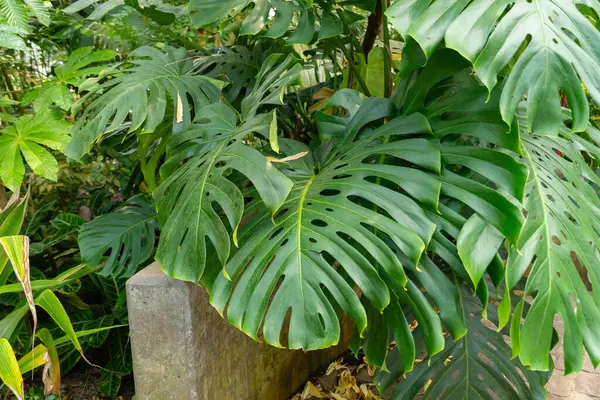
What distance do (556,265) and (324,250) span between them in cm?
47

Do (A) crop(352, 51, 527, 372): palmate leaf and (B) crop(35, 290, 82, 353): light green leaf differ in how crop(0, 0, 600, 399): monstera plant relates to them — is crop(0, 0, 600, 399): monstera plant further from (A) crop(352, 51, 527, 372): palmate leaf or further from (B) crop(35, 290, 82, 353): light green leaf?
(B) crop(35, 290, 82, 353): light green leaf

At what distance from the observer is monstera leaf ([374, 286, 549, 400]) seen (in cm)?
135

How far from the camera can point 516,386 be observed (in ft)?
4.44

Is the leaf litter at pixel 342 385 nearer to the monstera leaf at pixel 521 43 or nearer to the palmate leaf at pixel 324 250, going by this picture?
the palmate leaf at pixel 324 250

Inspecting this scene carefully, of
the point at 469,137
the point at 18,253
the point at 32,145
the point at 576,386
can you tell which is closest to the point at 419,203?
the point at 469,137

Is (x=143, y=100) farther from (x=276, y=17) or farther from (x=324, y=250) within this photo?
(x=324, y=250)

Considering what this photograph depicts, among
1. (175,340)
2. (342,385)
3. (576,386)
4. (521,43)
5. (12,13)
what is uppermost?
(521,43)

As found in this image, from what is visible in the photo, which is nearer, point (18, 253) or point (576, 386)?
point (18, 253)

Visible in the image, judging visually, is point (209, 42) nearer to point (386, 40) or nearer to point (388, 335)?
point (386, 40)

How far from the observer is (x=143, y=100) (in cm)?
143

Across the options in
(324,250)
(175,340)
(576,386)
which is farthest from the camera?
(576,386)

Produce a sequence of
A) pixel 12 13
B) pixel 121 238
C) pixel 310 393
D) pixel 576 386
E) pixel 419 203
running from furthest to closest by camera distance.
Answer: pixel 576 386 → pixel 310 393 → pixel 121 238 → pixel 12 13 → pixel 419 203

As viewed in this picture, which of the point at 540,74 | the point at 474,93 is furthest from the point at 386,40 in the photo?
the point at 540,74

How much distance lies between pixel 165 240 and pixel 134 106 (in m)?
0.43
